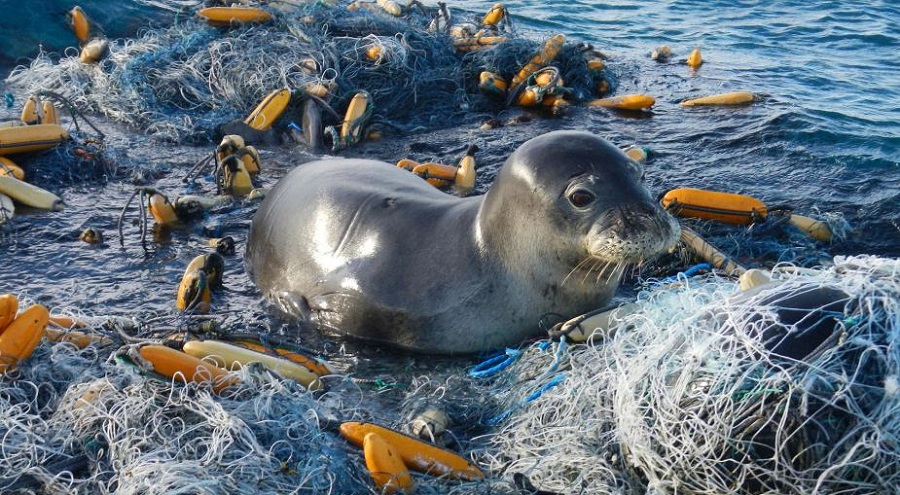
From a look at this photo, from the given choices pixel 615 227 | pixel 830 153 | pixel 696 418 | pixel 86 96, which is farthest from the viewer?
pixel 86 96

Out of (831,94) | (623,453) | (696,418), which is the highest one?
(696,418)

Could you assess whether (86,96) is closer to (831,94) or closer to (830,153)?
(830,153)

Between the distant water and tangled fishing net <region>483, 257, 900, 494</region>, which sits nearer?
tangled fishing net <region>483, 257, 900, 494</region>

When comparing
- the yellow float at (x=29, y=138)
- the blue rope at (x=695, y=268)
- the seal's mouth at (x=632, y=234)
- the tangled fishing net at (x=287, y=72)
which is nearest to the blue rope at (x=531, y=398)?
the seal's mouth at (x=632, y=234)

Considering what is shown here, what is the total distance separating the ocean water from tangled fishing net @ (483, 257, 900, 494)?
1678 mm

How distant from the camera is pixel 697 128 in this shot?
1077 cm

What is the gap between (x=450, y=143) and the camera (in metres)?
10.4

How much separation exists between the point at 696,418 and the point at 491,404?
157 cm

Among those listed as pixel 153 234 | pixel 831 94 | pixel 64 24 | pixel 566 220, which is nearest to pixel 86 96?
pixel 64 24

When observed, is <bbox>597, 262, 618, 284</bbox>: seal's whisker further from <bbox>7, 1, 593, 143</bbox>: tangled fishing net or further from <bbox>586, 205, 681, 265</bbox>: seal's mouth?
<bbox>7, 1, 593, 143</bbox>: tangled fishing net

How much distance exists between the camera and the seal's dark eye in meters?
5.34

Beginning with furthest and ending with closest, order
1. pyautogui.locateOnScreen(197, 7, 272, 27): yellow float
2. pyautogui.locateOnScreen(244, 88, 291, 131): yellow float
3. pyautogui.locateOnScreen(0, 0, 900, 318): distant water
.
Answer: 1. pyautogui.locateOnScreen(197, 7, 272, 27): yellow float
2. pyautogui.locateOnScreen(244, 88, 291, 131): yellow float
3. pyautogui.locateOnScreen(0, 0, 900, 318): distant water

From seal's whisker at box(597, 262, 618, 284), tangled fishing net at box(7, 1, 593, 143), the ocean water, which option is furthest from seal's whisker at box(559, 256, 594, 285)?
tangled fishing net at box(7, 1, 593, 143)

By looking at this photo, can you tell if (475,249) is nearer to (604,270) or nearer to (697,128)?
(604,270)
